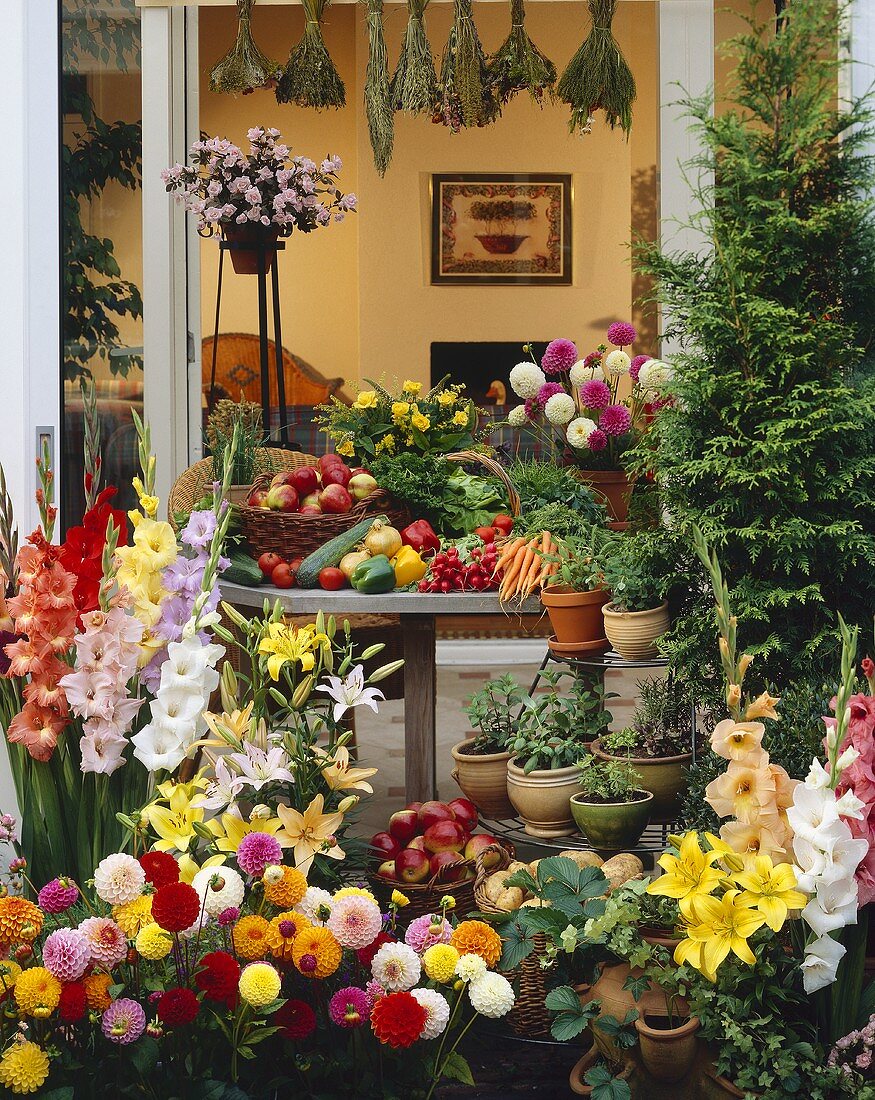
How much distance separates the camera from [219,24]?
22.0 feet

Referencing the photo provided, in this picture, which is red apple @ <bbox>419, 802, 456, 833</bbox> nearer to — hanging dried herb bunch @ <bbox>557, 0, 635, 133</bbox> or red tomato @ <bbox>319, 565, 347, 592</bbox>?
red tomato @ <bbox>319, 565, 347, 592</bbox>

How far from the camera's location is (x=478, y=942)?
68.7 inches

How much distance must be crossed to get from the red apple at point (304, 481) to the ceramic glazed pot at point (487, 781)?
83cm

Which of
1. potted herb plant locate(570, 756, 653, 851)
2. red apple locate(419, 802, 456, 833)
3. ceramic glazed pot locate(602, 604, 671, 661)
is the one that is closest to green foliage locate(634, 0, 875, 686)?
ceramic glazed pot locate(602, 604, 671, 661)

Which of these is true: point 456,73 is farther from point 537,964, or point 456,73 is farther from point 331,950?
point 331,950

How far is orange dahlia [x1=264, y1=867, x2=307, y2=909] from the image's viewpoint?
1.71 meters

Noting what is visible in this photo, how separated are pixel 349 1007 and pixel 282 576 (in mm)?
1606

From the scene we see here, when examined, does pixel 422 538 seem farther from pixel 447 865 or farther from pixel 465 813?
pixel 447 865

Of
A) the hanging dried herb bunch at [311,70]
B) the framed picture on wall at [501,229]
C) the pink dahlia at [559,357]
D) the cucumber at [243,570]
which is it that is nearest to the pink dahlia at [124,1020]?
the cucumber at [243,570]

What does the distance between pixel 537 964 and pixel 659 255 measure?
129cm

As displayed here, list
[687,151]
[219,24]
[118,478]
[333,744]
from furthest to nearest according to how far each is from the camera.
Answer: [219,24], [687,151], [118,478], [333,744]

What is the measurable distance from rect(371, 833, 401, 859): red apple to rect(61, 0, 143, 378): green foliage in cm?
184

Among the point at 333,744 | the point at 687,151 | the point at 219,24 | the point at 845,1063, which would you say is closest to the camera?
the point at 845,1063

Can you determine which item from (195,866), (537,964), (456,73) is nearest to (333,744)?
(195,866)
